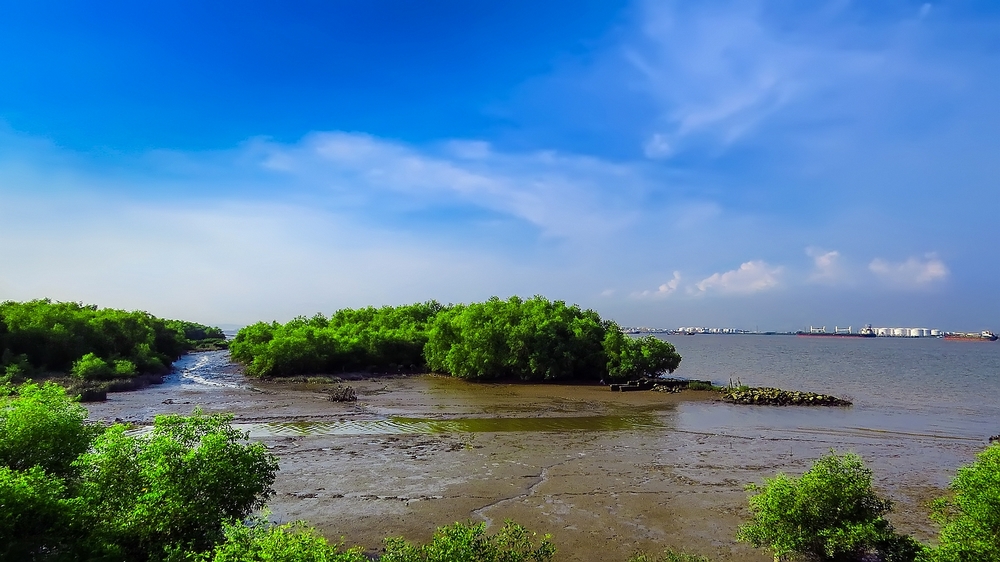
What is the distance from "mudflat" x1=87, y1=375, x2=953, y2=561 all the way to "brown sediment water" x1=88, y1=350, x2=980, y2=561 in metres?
0.06

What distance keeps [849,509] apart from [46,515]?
1364 centimetres

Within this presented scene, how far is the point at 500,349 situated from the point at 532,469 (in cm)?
3563

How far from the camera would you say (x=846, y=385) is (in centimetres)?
5294

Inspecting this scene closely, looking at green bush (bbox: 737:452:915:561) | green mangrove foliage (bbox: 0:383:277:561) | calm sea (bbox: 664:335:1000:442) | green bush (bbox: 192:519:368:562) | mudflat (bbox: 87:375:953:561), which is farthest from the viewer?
calm sea (bbox: 664:335:1000:442)

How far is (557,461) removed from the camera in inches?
→ 842

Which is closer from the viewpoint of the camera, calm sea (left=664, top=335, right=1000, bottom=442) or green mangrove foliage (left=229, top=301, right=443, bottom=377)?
calm sea (left=664, top=335, right=1000, bottom=442)

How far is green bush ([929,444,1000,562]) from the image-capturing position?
852 centimetres

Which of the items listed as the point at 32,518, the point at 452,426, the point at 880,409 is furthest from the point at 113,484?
the point at 880,409

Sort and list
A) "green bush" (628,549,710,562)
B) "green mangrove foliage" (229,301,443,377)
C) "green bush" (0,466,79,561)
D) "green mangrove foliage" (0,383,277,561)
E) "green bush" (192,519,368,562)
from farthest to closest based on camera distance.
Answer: "green mangrove foliage" (229,301,443,377) → "green bush" (628,549,710,562) → "green mangrove foliage" (0,383,277,561) → "green bush" (0,466,79,561) → "green bush" (192,519,368,562)

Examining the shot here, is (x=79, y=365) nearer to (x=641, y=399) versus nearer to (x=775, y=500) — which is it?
(x=641, y=399)

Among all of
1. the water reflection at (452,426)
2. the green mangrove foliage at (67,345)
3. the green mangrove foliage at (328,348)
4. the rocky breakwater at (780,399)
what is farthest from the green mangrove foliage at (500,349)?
the water reflection at (452,426)

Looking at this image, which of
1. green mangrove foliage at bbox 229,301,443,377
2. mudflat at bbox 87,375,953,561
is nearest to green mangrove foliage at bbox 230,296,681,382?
green mangrove foliage at bbox 229,301,443,377

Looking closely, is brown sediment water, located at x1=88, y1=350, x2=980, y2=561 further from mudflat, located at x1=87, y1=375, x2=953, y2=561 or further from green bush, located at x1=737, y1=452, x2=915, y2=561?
green bush, located at x1=737, y1=452, x2=915, y2=561

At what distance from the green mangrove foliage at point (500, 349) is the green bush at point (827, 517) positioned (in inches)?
1646
